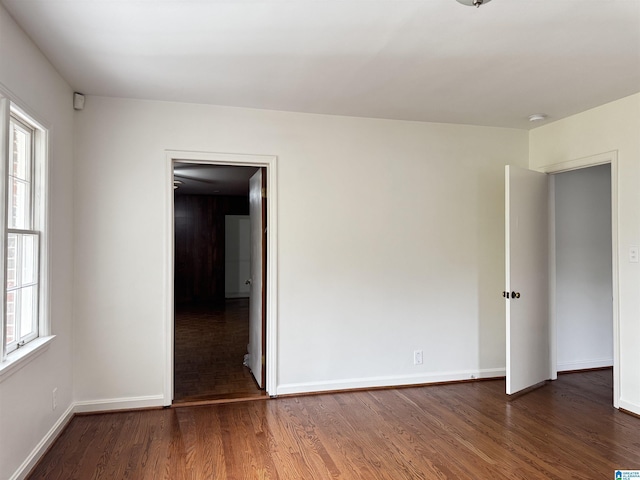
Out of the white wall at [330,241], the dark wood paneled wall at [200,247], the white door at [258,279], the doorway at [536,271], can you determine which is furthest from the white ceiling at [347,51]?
the dark wood paneled wall at [200,247]

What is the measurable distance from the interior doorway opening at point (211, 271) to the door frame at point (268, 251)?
0.68m

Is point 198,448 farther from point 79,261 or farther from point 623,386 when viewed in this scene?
point 623,386

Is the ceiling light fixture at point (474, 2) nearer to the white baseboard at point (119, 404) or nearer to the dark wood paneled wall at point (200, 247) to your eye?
the white baseboard at point (119, 404)

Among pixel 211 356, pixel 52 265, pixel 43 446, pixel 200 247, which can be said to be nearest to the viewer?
pixel 43 446

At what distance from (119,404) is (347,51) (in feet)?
10.0

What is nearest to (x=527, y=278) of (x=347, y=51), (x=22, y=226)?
(x=347, y=51)

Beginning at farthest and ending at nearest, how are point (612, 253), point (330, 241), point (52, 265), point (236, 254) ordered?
point (236, 254)
point (330, 241)
point (612, 253)
point (52, 265)

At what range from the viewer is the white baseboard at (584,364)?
14.9 ft

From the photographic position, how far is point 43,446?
2703mm

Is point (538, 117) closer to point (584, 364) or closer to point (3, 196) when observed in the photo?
point (584, 364)

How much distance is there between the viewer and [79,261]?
3.38 metres

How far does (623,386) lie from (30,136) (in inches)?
179

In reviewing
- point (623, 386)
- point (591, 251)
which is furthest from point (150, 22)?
point (591, 251)

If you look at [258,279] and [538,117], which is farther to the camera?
[258,279]
